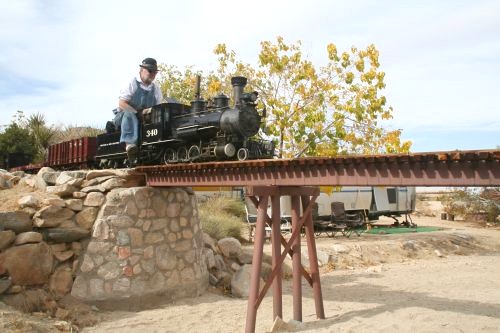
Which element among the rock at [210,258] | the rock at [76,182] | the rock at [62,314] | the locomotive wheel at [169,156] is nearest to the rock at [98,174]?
the rock at [76,182]

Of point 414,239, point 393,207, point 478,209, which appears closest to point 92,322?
point 414,239

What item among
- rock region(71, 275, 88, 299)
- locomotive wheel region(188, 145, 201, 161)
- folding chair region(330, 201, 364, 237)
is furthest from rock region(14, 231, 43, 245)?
folding chair region(330, 201, 364, 237)

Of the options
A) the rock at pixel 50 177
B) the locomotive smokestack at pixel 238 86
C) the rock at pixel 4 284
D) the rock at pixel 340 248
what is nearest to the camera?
the rock at pixel 4 284

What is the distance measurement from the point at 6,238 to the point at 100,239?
1800mm

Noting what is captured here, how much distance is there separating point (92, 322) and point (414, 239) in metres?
14.2

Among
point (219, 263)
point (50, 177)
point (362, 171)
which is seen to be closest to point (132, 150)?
point (50, 177)

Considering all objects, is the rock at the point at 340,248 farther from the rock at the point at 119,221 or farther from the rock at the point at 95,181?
the rock at the point at 95,181

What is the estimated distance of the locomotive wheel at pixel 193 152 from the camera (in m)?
10.5

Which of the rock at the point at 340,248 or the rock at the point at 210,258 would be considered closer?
the rock at the point at 210,258

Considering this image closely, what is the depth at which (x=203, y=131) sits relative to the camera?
10.3 m

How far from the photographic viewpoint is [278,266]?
7.86 metres

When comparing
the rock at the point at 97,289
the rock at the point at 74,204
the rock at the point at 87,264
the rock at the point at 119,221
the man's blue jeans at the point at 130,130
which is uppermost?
the man's blue jeans at the point at 130,130

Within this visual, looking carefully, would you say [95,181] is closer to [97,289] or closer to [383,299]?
[97,289]

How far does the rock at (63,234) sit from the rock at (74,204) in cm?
48
